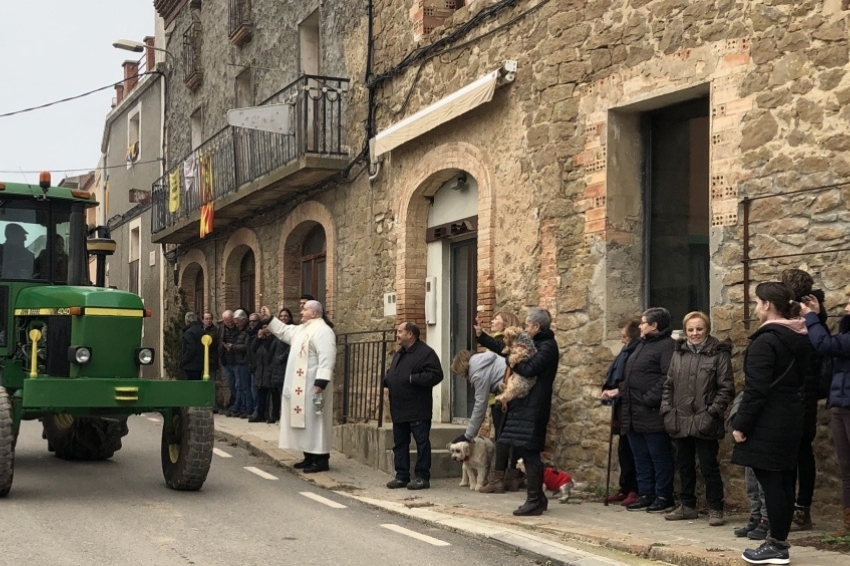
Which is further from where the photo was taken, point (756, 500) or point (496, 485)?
point (496, 485)

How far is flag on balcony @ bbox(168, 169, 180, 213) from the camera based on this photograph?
75.9 feet

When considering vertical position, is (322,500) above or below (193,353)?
below

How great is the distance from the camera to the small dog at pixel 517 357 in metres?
9.35

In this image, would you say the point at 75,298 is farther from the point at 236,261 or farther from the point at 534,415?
the point at 236,261

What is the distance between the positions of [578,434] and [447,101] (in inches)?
164

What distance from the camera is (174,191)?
23422mm

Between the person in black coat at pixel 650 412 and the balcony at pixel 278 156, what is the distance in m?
7.81

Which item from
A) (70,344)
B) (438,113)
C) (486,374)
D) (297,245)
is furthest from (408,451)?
(297,245)

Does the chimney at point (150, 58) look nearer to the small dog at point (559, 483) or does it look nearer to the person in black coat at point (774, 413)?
the small dog at point (559, 483)

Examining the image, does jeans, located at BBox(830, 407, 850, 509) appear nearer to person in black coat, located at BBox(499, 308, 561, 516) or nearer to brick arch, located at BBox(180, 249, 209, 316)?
person in black coat, located at BBox(499, 308, 561, 516)

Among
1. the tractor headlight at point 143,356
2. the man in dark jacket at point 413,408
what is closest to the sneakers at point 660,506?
the man in dark jacket at point 413,408

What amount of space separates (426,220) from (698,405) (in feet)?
20.9

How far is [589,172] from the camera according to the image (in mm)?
10875

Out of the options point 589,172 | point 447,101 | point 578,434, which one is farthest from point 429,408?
point 447,101
